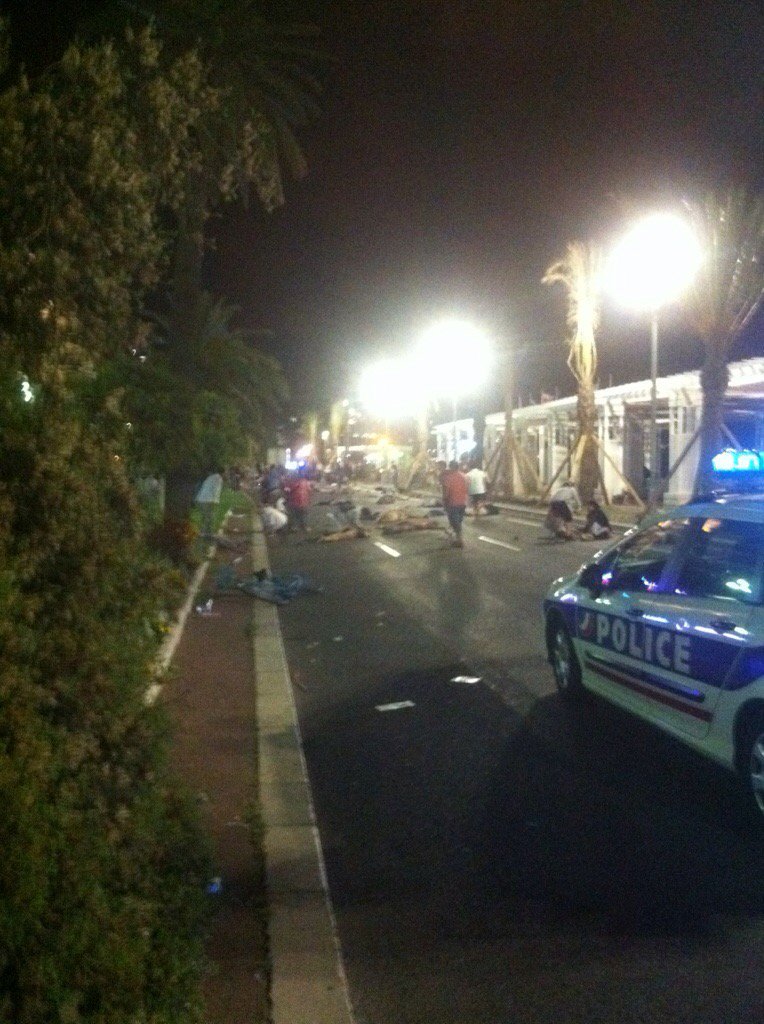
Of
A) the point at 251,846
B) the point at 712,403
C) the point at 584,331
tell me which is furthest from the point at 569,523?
the point at 251,846

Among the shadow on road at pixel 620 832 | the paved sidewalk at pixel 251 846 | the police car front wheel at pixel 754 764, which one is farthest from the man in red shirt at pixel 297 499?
the police car front wheel at pixel 754 764

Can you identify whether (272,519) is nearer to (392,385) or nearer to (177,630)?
(177,630)

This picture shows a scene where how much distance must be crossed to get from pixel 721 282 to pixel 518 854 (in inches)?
877

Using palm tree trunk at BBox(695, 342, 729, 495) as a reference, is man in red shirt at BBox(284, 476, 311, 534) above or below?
below

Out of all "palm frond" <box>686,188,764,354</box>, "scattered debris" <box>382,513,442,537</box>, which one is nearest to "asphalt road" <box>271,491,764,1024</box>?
"palm frond" <box>686,188,764,354</box>

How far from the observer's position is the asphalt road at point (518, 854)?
4832 millimetres

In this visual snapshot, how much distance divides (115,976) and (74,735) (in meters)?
0.82

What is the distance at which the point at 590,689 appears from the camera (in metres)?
9.22

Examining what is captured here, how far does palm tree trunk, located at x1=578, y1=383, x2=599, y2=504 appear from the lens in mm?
35562

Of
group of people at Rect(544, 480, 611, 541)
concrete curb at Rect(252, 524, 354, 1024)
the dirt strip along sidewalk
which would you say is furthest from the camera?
group of people at Rect(544, 480, 611, 541)

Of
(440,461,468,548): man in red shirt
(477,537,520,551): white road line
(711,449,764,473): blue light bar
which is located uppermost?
(711,449,764,473): blue light bar

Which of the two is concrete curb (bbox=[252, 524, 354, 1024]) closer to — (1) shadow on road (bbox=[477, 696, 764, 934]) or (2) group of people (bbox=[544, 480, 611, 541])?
(1) shadow on road (bbox=[477, 696, 764, 934])

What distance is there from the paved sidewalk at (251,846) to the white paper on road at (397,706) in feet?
2.54

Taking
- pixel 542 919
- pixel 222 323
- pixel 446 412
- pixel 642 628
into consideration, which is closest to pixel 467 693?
pixel 642 628
